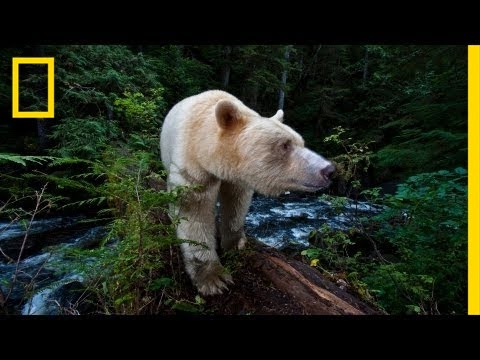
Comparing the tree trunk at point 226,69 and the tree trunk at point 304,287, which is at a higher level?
the tree trunk at point 226,69

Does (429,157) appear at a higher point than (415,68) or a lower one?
lower

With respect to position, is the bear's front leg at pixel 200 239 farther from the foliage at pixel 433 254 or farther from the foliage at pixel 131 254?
the foliage at pixel 433 254

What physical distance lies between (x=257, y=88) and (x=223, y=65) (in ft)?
8.94

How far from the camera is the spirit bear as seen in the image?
231 cm

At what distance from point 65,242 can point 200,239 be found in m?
4.74

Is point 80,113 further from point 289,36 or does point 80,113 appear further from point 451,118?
point 451,118

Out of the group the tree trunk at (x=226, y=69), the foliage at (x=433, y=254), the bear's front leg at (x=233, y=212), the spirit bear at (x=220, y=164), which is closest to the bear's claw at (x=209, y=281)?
the spirit bear at (x=220, y=164)

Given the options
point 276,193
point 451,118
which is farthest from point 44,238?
point 451,118

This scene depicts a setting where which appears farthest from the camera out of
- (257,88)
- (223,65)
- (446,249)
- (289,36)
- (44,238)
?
(257,88)

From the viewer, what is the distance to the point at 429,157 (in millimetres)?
4707

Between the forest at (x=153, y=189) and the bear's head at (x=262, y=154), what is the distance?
449 mm

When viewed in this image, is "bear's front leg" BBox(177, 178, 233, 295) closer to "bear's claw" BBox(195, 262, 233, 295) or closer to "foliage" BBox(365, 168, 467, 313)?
"bear's claw" BBox(195, 262, 233, 295)

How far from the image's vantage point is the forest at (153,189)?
7.00 ft

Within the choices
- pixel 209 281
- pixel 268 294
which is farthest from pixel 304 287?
pixel 209 281
